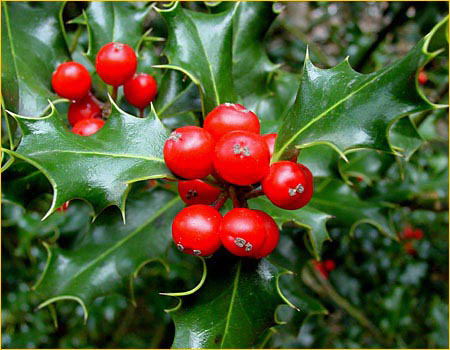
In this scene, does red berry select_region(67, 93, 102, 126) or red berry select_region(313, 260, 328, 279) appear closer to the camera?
red berry select_region(67, 93, 102, 126)

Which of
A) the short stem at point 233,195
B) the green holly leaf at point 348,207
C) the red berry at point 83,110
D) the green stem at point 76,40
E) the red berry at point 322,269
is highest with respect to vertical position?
the green stem at point 76,40

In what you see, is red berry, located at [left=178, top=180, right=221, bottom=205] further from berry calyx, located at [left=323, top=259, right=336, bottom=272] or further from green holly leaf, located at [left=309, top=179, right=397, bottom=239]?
berry calyx, located at [left=323, top=259, right=336, bottom=272]

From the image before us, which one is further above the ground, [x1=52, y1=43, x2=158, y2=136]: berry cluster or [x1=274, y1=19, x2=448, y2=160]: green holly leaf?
[x1=274, y1=19, x2=448, y2=160]: green holly leaf

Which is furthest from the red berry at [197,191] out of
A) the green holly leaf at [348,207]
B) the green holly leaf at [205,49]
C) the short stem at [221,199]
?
the green holly leaf at [348,207]

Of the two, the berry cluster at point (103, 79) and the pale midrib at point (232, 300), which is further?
the berry cluster at point (103, 79)

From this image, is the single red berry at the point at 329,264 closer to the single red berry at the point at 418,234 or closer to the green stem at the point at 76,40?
the single red berry at the point at 418,234

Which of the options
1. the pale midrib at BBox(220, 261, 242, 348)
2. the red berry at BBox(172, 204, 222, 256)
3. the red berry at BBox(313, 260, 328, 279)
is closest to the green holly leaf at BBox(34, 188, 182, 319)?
the pale midrib at BBox(220, 261, 242, 348)

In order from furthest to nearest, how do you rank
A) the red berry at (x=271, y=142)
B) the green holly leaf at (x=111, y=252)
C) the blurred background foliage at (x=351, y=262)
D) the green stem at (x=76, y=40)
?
the blurred background foliage at (x=351, y=262) → the green stem at (x=76, y=40) → the green holly leaf at (x=111, y=252) → the red berry at (x=271, y=142)

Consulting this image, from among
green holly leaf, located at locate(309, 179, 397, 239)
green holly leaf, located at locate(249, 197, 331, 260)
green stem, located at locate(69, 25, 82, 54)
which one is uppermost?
green stem, located at locate(69, 25, 82, 54)
